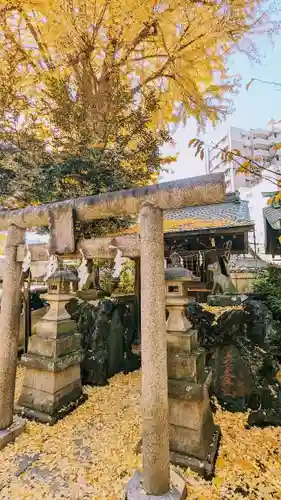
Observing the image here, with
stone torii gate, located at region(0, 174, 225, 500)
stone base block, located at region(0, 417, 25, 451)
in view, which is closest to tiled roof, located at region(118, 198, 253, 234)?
stone torii gate, located at region(0, 174, 225, 500)

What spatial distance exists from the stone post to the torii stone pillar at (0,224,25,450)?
1962 mm

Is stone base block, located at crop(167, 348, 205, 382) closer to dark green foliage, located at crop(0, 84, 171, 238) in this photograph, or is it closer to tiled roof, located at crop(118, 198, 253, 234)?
tiled roof, located at crop(118, 198, 253, 234)

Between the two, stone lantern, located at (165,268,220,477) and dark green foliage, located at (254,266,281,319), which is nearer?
stone lantern, located at (165,268,220,477)

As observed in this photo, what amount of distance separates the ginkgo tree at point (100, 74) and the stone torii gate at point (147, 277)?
4.86 meters

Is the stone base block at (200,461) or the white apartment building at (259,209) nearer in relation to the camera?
the stone base block at (200,461)

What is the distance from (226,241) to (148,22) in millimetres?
8033

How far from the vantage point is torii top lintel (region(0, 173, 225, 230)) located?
2.22 meters

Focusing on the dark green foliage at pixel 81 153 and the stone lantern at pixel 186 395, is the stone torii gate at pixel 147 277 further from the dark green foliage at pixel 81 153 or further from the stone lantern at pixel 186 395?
the dark green foliage at pixel 81 153

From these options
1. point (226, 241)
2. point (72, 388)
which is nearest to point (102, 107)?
point (226, 241)

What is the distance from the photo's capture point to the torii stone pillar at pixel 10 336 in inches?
121

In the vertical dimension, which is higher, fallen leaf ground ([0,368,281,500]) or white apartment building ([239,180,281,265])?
white apartment building ([239,180,281,265])

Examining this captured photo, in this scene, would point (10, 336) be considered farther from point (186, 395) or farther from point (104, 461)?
point (186, 395)

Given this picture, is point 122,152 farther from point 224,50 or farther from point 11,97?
point 224,50

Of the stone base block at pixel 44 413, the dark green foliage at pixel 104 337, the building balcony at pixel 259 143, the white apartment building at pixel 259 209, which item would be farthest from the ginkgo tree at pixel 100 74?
the building balcony at pixel 259 143
